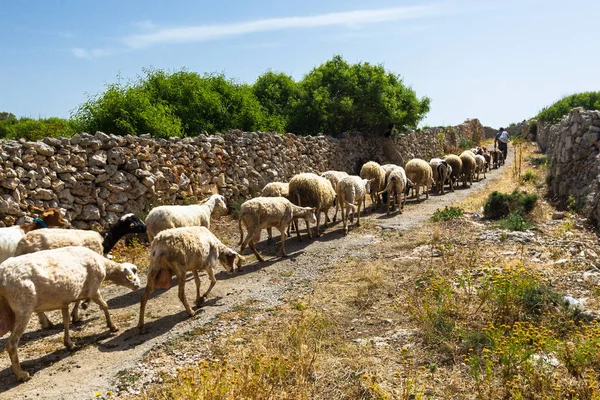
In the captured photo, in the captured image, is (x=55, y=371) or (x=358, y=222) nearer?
(x=55, y=371)

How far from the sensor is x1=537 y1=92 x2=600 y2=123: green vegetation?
3719cm

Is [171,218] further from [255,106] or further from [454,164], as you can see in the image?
[454,164]

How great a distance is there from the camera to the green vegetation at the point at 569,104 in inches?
1464

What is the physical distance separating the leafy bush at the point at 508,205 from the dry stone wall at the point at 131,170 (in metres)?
7.45

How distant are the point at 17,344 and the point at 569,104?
43.4 m

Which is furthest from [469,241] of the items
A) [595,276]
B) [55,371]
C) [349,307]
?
[55,371]

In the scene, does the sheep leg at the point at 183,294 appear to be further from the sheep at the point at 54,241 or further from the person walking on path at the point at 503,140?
the person walking on path at the point at 503,140

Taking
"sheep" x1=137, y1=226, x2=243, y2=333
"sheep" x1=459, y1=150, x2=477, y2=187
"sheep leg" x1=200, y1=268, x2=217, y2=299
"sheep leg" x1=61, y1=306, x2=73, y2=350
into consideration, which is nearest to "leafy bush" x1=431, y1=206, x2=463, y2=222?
"sheep leg" x1=200, y1=268, x2=217, y2=299

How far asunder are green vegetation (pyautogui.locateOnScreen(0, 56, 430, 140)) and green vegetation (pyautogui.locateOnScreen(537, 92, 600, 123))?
17.1 m

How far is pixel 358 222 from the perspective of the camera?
13375mm

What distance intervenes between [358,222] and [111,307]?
7.45 m

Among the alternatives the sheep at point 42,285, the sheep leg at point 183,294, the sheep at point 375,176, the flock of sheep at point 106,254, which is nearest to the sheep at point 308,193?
the flock of sheep at point 106,254

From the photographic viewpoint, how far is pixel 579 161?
14.8 meters

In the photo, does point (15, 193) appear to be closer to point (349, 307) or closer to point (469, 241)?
point (349, 307)
